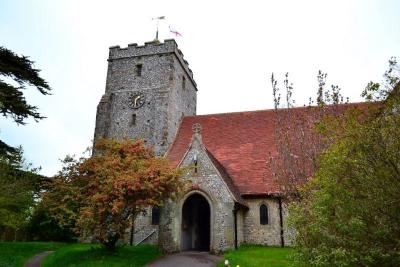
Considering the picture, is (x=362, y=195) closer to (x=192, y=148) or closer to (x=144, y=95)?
(x=192, y=148)

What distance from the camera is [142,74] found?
27625mm

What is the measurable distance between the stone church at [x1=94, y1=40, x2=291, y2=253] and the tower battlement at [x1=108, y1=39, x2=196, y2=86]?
0.25 ft

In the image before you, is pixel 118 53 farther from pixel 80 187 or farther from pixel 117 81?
pixel 80 187

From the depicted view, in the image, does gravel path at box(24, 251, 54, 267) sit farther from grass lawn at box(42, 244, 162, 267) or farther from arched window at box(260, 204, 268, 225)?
arched window at box(260, 204, 268, 225)

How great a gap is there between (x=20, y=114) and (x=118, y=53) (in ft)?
33.9

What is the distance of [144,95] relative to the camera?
26922 mm

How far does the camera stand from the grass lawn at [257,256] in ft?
47.1

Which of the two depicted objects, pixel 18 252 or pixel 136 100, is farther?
pixel 136 100

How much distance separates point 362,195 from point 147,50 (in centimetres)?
2265

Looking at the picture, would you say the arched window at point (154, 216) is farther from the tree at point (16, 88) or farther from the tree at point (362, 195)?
the tree at point (362, 195)

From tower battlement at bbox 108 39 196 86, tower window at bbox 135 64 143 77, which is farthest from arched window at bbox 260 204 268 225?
tower window at bbox 135 64 143 77

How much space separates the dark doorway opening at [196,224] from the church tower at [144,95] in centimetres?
419

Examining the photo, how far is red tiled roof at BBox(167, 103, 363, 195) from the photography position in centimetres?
2114

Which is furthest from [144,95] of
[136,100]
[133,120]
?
[133,120]
